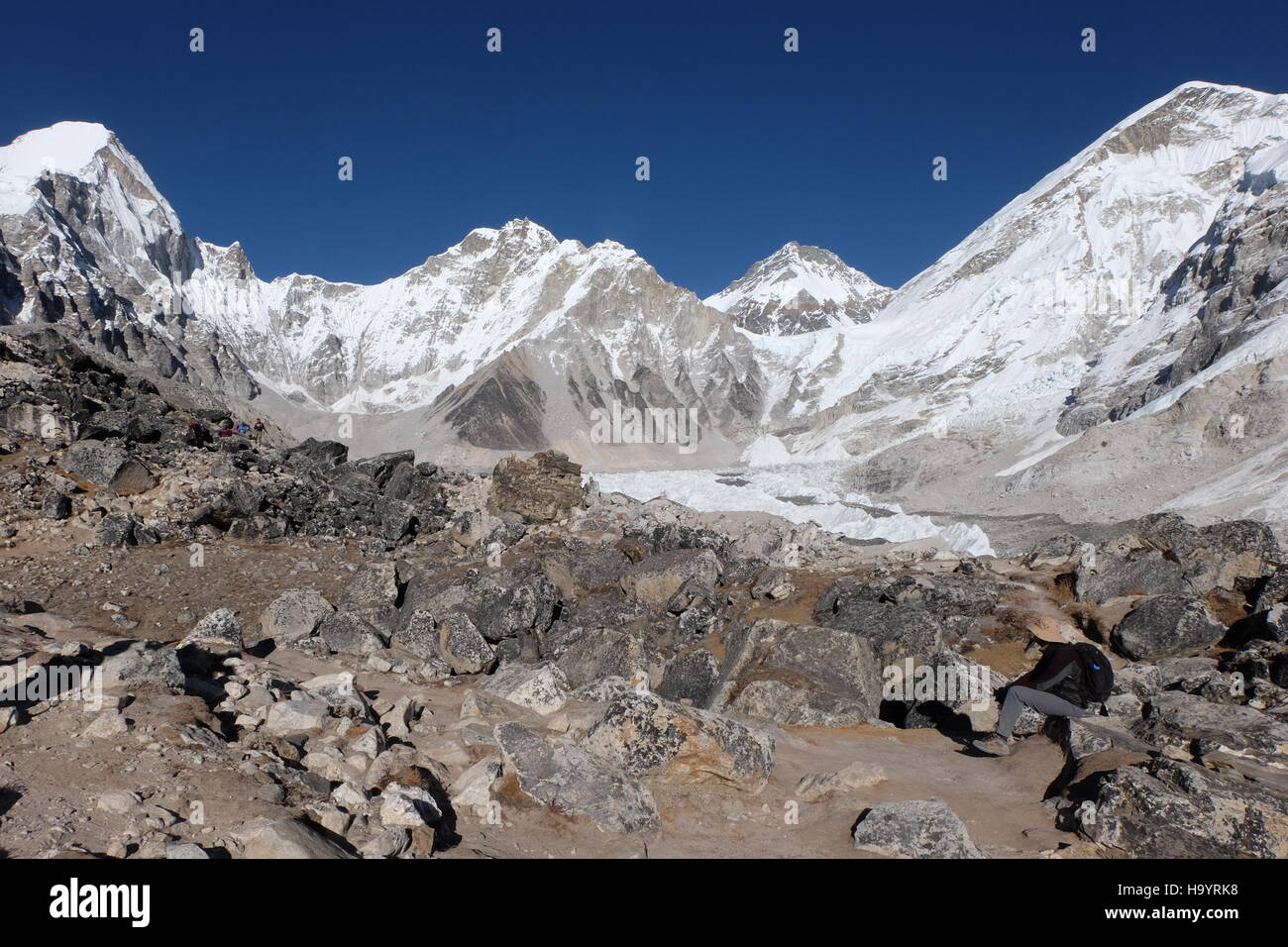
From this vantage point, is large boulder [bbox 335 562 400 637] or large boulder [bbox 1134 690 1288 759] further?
large boulder [bbox 335 562 400 637]

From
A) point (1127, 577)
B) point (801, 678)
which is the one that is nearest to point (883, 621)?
point (801, 678)

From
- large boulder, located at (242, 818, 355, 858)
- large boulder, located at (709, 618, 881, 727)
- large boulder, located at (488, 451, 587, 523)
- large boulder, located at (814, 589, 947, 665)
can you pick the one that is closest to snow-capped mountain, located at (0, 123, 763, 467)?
large boulder, located at (488, 451, 587, 523)

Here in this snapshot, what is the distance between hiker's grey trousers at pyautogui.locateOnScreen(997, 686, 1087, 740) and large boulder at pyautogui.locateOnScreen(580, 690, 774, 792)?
2.77 metres

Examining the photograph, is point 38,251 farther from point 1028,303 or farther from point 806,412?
point 1028,303

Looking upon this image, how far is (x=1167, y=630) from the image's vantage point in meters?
10.9

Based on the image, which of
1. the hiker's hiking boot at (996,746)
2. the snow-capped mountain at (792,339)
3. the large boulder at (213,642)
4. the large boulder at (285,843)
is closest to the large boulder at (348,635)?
the large boulder at (213,642)

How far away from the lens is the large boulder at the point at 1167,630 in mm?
10797

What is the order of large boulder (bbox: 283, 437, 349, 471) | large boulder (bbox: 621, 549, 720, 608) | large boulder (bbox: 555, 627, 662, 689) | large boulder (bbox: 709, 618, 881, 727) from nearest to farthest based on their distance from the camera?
large boulder (bbox: 709, 618, 881, 727) → large boulder (bbox: 555, 627, 662, 689) → large boulder (bbox: 621, 549, 720, 608) → large boulder (bbox: 283, 437, 349, 471)

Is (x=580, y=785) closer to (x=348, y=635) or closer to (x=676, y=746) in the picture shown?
(x=676, y=746)

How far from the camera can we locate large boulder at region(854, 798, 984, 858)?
17.1 ft

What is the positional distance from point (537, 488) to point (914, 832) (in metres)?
14.1
